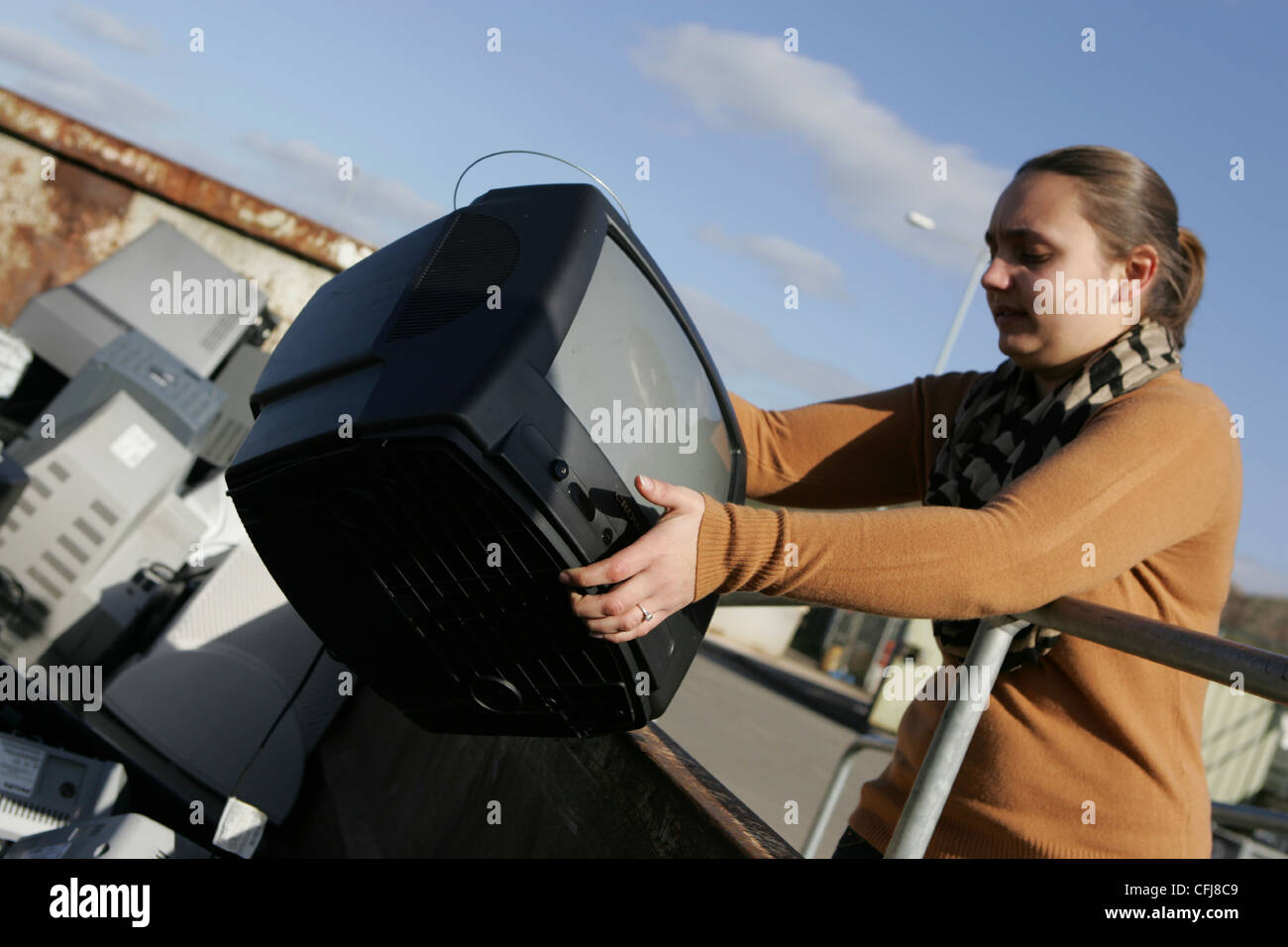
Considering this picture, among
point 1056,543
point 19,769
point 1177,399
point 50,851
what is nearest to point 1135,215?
point 1177,399

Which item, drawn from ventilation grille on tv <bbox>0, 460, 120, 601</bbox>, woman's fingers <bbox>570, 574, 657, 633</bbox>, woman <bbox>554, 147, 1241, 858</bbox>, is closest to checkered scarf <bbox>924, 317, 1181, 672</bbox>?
woman <bbox>554, 147, 1241, 858</bbox>

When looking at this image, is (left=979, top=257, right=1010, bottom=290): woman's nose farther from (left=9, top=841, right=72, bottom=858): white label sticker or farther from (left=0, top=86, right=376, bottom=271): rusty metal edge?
(left=0, top=86, right=376, bottom=271): rusty metal edge

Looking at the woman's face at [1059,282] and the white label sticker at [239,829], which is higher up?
the woman's face at [1059,282]

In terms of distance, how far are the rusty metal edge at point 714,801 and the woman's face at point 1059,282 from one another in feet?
2.72

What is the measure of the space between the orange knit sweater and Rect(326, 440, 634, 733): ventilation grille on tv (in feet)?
0.72

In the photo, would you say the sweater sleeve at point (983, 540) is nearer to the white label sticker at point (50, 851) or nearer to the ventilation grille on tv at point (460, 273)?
the ventilation grille on tv at point (460, 273)

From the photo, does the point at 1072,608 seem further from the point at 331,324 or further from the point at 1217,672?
the point at 331,324

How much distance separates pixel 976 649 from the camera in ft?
5.02

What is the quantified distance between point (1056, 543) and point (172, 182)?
7000mm

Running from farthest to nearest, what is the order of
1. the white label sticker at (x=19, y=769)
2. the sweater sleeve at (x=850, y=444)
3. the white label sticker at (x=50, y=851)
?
the white label sticker at (x=19, y=769), the white label sticker at (x=50, y=851), the sweater sleeve at (x=850, y=444)

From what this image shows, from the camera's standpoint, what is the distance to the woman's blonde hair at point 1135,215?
1646mm

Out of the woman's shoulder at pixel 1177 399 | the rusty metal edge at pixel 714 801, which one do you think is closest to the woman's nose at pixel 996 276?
the woman's shoulder at pixel 1177 399
